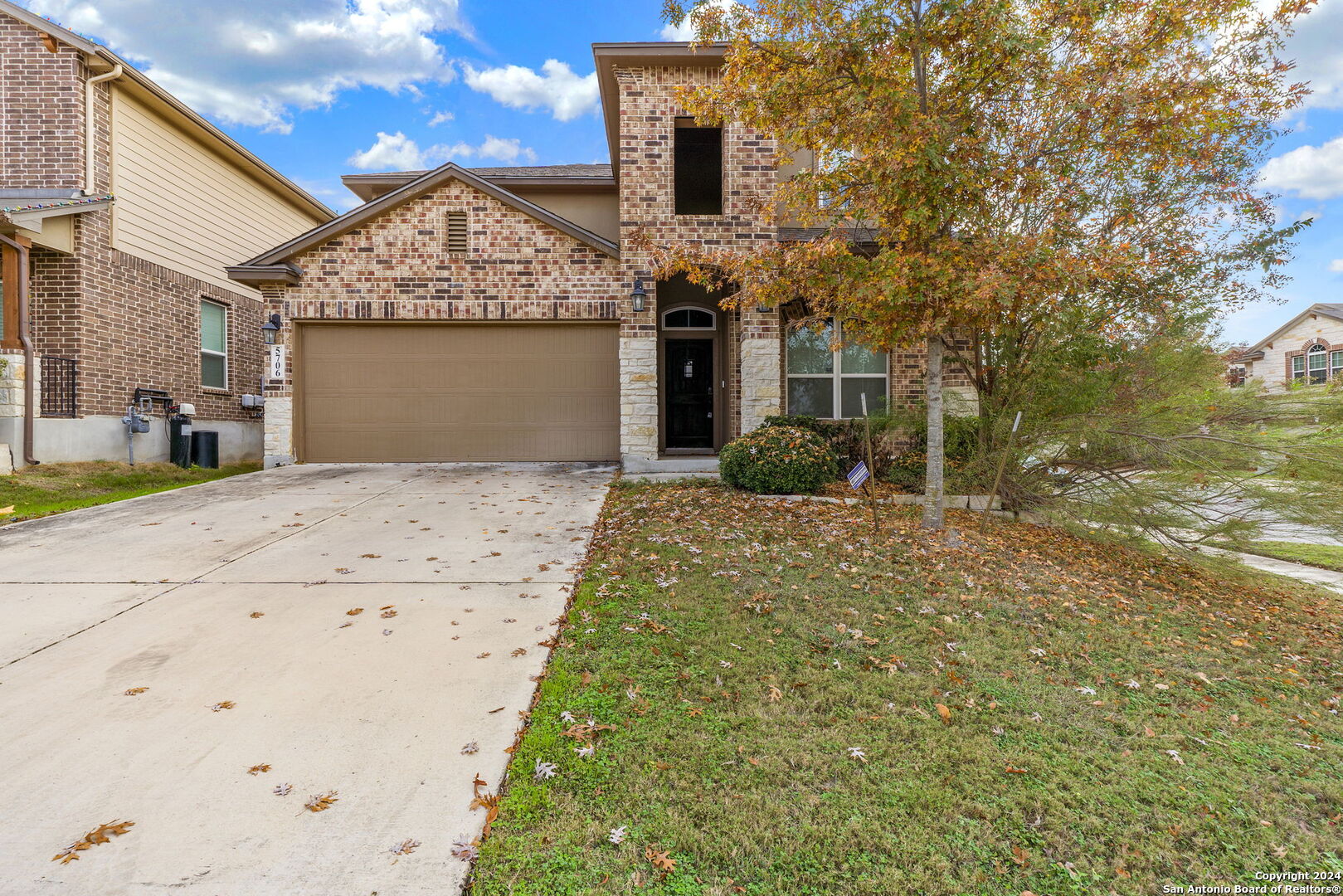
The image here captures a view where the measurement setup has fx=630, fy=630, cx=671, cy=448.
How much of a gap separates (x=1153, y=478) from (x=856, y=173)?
14.9 ft

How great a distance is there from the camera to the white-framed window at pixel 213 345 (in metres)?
12.6

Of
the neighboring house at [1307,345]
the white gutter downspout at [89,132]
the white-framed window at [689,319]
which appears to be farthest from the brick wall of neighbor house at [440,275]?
the neighboring house at [1307,345]

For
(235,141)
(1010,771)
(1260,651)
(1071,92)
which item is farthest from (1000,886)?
(235,141)

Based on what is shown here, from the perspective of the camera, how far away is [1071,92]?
598 cm

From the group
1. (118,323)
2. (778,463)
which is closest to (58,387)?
(118,323)

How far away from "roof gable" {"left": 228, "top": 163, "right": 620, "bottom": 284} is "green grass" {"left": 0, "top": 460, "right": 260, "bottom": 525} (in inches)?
137

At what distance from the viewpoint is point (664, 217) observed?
9.95 meters

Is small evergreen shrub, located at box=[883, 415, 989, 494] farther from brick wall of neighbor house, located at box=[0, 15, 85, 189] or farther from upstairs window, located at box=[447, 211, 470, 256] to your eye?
brick wall of neighbor house, located at box=[0, 15, 85, 189]

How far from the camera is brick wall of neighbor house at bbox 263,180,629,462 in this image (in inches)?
411

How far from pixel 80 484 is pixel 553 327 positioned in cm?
716

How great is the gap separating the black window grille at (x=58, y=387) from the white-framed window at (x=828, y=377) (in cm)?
1138

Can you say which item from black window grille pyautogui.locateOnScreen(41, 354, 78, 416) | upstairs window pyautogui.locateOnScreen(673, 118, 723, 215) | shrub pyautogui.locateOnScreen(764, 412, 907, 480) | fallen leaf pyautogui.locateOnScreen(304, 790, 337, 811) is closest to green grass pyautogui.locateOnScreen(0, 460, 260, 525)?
black window grille pyautogui.locateOnScreen(41, 354, 78, 416)

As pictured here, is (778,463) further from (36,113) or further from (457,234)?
(36,113)

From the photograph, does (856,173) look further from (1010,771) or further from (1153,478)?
(1010,771)
